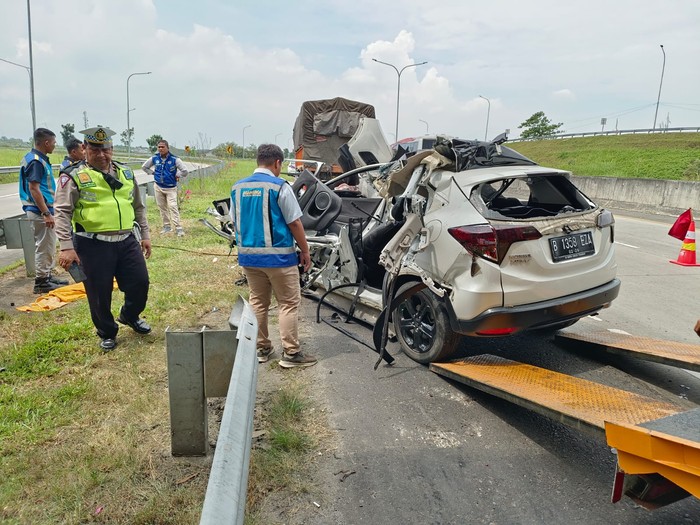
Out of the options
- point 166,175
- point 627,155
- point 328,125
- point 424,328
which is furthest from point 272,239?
point 627,155

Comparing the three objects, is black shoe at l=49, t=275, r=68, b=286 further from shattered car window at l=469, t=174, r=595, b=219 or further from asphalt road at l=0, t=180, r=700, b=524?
shattered car window at l=469, t=174, r=595, b=219

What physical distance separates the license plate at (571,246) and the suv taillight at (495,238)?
Answer: 0.20 m

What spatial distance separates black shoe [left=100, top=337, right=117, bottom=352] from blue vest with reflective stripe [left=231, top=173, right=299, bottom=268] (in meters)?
1.45

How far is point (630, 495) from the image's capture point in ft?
7.11

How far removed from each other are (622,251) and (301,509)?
28.8 ft

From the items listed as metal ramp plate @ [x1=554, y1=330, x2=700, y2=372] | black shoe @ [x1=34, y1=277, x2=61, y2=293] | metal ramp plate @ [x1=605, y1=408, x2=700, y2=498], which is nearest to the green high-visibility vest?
black shoe @ [x1=34, y1=277, x2=61, y2=293]

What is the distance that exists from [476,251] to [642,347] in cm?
162

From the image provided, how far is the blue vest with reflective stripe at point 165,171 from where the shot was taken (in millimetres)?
9750

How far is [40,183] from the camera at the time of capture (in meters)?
5.70

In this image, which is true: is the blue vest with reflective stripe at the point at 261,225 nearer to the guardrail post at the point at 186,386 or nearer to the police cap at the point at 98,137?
the police cap at the point at 98,137

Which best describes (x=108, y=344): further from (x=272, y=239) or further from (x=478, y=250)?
(x=478, y=250)

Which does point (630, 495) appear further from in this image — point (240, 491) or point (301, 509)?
point (240, 491)

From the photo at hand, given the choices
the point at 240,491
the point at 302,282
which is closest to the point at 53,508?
the point at 240,491

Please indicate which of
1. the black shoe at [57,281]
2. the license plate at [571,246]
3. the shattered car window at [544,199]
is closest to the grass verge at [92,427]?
the black shoe at [57,281]
